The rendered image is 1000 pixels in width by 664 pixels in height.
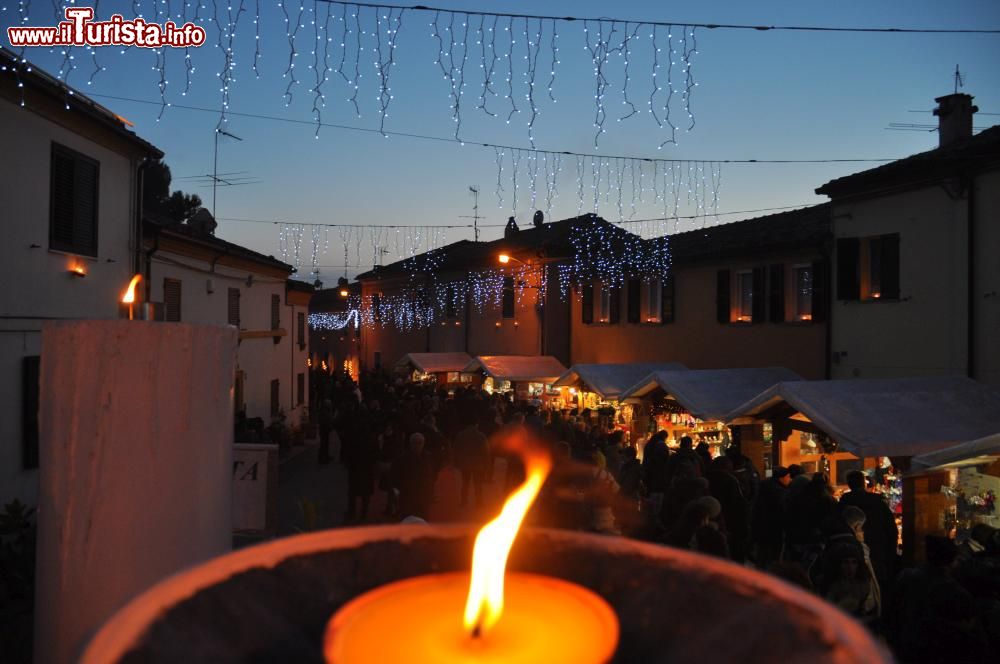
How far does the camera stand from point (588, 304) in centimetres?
2370

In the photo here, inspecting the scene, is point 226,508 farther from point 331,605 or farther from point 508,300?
point 508,300

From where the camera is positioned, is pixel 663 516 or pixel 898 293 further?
pixel 898 293

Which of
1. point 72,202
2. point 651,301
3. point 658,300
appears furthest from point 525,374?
point 72,202

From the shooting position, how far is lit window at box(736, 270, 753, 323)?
17.3 m

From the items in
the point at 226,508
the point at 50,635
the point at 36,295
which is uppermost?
the point at 36,295

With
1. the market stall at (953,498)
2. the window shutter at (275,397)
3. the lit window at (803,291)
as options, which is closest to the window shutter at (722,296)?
the lit window at (803,291)

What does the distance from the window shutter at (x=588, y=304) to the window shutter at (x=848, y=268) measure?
966 centimetres

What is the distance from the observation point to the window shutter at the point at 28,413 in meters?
8.90

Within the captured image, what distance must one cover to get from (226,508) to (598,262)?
2042 cm

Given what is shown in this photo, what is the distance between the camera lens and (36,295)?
9117 millimetres

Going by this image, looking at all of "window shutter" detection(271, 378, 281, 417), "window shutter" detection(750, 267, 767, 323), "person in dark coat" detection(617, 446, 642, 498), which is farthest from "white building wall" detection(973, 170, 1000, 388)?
"window shutter" detection(271, 378, 281, 417)

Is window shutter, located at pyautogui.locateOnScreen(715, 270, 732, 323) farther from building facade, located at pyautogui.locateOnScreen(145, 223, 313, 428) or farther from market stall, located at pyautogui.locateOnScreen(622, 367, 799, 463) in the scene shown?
building facade, located at pyautogui.locateOnScreen(145, 223, 313, 428)

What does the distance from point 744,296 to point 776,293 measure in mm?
1327

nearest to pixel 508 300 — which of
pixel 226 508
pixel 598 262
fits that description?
pixel 598 262
